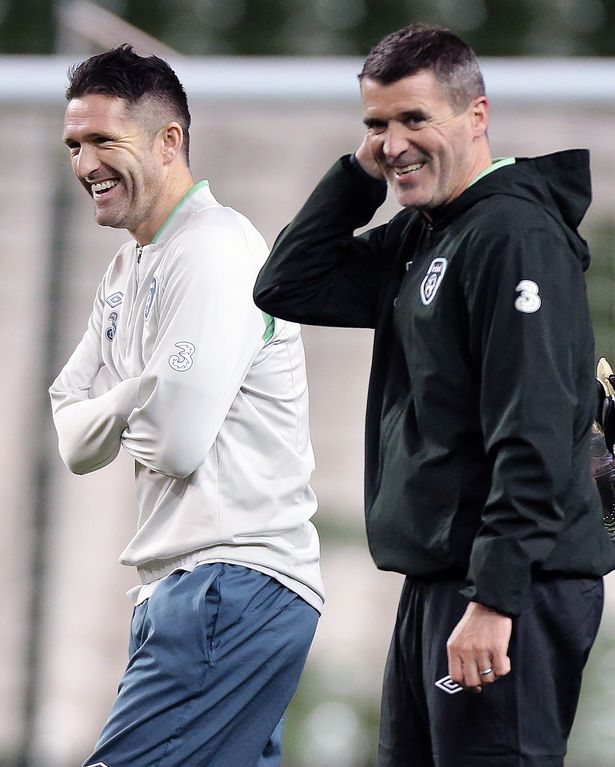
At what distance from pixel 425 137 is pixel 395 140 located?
0.04m

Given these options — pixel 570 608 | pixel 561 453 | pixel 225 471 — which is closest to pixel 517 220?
pixel 561 453

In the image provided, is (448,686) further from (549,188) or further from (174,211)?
(174,211)

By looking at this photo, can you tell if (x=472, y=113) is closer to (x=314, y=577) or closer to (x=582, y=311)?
(x=582, y=311)

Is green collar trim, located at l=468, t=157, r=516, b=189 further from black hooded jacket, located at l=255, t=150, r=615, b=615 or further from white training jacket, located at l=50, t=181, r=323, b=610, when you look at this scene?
white training jacket, located at l=50, t=181, r=323, b=610

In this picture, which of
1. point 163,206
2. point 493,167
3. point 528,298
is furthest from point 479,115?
point 163,206

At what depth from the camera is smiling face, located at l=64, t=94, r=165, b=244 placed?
2.16 m

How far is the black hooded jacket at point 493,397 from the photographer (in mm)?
1504

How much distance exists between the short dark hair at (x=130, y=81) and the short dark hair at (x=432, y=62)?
58 centimetres

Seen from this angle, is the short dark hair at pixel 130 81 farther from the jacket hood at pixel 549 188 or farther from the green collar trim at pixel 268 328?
the jacket hood at pixel 549 188

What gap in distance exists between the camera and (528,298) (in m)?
1.54

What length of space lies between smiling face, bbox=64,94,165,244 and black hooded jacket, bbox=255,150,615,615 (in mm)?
566

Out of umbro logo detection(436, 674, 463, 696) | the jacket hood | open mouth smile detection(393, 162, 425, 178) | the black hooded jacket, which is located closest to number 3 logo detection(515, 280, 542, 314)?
the black hooded jacket

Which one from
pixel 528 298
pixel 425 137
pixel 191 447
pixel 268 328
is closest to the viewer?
pixel 528 298

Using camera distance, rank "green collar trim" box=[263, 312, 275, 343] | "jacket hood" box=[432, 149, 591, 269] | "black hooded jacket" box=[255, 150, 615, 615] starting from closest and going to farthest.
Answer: "black hooded jacket" box=[255, 150, 615, 615], "jacket hood" box=[432, 149, 591, 269], "green collar trim" box=[263, 312, 275, 343]
